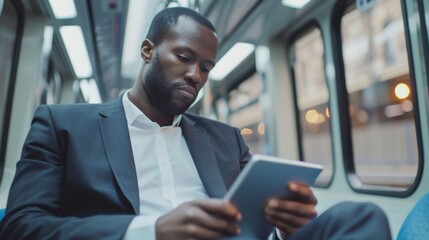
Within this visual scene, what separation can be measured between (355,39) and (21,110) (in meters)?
2.78

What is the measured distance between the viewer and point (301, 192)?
850mm

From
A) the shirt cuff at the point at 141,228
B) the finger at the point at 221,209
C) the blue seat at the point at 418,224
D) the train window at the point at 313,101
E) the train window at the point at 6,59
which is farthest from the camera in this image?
the train window at the point at 313,101

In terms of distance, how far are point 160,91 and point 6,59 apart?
2.07 meters

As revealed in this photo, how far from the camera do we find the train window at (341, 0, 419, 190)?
7.54 ft

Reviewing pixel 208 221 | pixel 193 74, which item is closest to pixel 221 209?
pixel 208 221

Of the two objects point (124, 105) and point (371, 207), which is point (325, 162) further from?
point (371, 207)

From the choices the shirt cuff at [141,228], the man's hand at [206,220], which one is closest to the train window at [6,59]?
the shirt cuff at [141,228]

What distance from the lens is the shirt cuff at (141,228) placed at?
2.75 feet

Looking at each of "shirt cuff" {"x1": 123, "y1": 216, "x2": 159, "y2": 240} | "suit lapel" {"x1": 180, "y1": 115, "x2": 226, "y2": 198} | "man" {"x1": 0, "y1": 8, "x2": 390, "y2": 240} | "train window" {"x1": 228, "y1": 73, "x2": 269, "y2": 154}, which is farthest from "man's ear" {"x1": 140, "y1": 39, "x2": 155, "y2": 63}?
"train window" {"x1": 228, "y1": 73, "x2": 269, "y2": 154}

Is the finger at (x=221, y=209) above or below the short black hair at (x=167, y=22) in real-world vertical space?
below

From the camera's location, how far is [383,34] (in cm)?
260

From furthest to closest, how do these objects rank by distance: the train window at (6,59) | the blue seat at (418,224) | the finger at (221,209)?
the train window at (6,59)
the blue seat at (418,224)
the finger at (221,209)

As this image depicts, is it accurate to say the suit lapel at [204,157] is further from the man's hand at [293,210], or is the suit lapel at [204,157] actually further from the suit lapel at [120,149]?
the man's hand at [293,210]

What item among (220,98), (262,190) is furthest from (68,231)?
(220,98)
